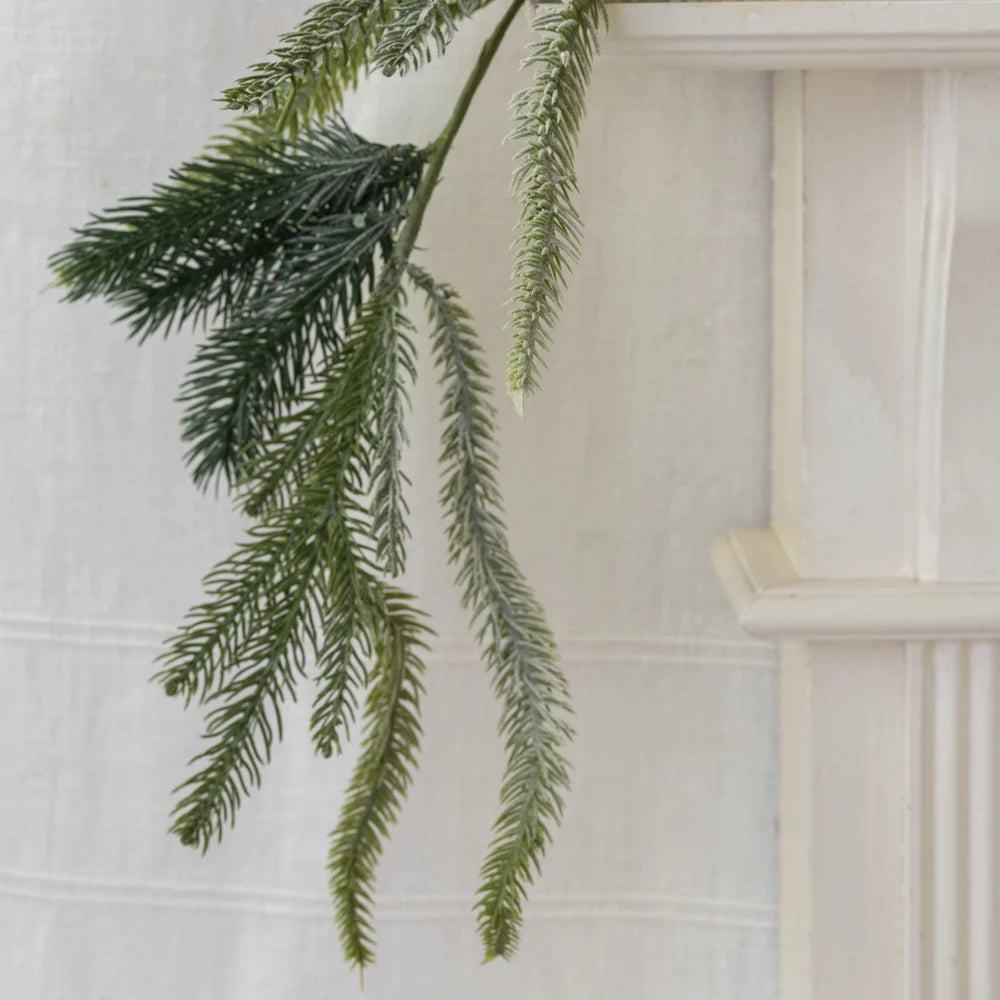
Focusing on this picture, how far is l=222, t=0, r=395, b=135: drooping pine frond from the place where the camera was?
482mm

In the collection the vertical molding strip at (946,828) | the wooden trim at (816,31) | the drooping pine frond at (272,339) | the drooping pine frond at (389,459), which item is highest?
the wooden trim at (816,31)

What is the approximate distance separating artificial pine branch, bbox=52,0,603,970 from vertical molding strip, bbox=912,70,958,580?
0.66 ft

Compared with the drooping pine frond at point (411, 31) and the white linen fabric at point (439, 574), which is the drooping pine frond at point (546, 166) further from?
the white linen fabric at point (439, 574)

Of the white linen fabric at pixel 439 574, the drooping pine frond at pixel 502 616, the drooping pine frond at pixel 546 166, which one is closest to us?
the drooping pine frond at pixel 546 166

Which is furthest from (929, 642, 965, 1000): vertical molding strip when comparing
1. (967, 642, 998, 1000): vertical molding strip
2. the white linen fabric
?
the white linen fabric

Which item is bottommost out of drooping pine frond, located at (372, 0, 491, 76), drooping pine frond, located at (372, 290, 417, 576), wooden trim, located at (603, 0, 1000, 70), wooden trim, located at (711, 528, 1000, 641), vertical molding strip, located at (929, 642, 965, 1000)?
vertical molding strip, located at (929, 642, 965, 1000)

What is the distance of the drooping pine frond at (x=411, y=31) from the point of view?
475mm

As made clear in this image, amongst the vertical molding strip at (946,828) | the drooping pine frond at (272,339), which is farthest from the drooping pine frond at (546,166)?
the vertical molding strip at (946,828)

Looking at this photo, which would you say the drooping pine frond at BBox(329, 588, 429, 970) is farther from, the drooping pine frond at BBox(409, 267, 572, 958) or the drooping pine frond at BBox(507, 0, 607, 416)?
the drooping pine frond at BBox(507, 0, 607, 416)

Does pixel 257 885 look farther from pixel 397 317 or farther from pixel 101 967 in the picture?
pixel 397 317

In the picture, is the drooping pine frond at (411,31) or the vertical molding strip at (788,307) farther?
the vertical molding strip at (788,307)

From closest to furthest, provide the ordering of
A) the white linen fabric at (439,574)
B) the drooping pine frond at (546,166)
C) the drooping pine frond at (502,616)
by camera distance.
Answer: the drooping pine frond at (546,166) → the drooping pine frond at (502,616) → the white linen fabric at (439,574)

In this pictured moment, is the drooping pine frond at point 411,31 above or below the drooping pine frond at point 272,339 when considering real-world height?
above

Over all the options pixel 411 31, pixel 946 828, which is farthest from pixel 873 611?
pixel 411 31
